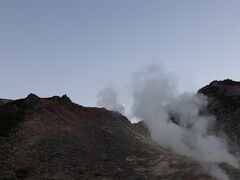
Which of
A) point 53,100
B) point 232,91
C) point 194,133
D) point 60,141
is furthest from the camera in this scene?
point 232,91

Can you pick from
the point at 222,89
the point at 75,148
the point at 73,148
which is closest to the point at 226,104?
the point at 222,89

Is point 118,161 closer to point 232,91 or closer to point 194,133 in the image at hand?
point 194,133

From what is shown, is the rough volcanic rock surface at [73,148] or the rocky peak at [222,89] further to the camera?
the rocky peak at [222,89]

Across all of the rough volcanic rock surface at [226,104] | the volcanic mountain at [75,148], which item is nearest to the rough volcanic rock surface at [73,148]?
the volcanic mountain at [75,148]

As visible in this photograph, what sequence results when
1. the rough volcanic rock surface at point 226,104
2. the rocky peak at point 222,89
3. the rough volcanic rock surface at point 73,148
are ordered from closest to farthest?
1. the rough volcanic rock surface at point 73,148
2. the rough volcanic rock surface at point 226,104
3. the rocky peak at point 222,89

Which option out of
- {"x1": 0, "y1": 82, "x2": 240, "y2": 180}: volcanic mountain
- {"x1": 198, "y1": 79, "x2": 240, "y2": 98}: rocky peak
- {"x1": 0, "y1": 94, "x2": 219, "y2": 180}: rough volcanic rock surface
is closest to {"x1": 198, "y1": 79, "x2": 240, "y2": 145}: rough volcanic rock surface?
{"x1": 198, "y1": 79, "x2": 240, "y2": 98}: rocky peak

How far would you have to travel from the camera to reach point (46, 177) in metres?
41.9

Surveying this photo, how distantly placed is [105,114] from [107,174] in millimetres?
17791

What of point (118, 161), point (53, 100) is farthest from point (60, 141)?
point (53, 100)

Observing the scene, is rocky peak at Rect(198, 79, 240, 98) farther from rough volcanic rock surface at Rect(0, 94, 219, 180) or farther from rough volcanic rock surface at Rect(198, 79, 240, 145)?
rough volcanic rock surface at Rect(0, 94, 219, 180)

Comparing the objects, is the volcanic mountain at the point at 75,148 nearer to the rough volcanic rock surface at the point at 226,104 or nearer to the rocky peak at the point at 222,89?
the rough volcanic rock surface at the point at 226,104

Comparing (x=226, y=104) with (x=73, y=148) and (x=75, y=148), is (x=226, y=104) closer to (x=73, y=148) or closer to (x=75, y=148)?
(x=75, y=148)

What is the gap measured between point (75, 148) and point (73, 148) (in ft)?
0.70

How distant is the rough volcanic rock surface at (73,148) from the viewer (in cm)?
4312
